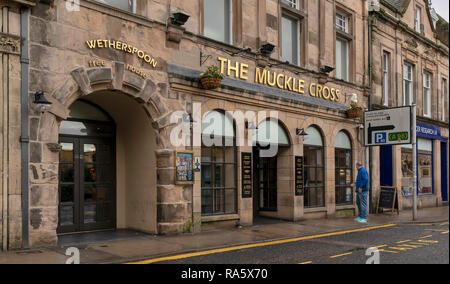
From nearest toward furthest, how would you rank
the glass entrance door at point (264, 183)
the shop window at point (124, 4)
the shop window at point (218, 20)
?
the shop window at point (124, 4) < the shop window at point (218, 20) < the glass entrance door at point (264, 183)

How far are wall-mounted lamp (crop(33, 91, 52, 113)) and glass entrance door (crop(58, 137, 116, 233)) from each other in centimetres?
216

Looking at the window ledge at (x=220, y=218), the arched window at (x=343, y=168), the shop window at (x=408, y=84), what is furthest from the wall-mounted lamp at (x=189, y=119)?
the shop window at (x=408, y=84)

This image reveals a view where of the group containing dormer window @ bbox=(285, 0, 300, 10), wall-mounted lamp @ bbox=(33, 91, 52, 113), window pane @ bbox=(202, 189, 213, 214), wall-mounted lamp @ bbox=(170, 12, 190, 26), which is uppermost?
dormer window @ bbox=(285, 0, 300, 10)

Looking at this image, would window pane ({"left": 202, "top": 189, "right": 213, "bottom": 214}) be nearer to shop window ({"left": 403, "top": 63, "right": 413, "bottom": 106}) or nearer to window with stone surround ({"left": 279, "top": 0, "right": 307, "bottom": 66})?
window with stone surround ({"left": 279, "top": 0, "right": 307, "bottom": 66})

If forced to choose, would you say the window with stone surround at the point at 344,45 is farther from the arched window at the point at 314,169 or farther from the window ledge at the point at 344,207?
the window ledge at the point at 344,207

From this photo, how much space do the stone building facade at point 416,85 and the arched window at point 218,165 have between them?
885 cm

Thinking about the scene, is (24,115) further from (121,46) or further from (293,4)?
(293,4)

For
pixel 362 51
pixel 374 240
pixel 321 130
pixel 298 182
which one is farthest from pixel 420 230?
pixel 362 51

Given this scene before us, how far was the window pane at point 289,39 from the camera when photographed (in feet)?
51.9

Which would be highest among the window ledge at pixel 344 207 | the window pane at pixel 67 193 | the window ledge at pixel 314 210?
the window pane at pixel 67 193

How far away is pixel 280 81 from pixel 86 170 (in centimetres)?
692

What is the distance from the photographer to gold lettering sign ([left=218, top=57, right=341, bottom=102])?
13358 mm

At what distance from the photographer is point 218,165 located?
13.0 metres

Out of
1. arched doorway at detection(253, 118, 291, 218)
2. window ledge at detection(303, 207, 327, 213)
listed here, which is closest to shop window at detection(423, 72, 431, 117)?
window ledge at detection(303, 207, 327, 213)
